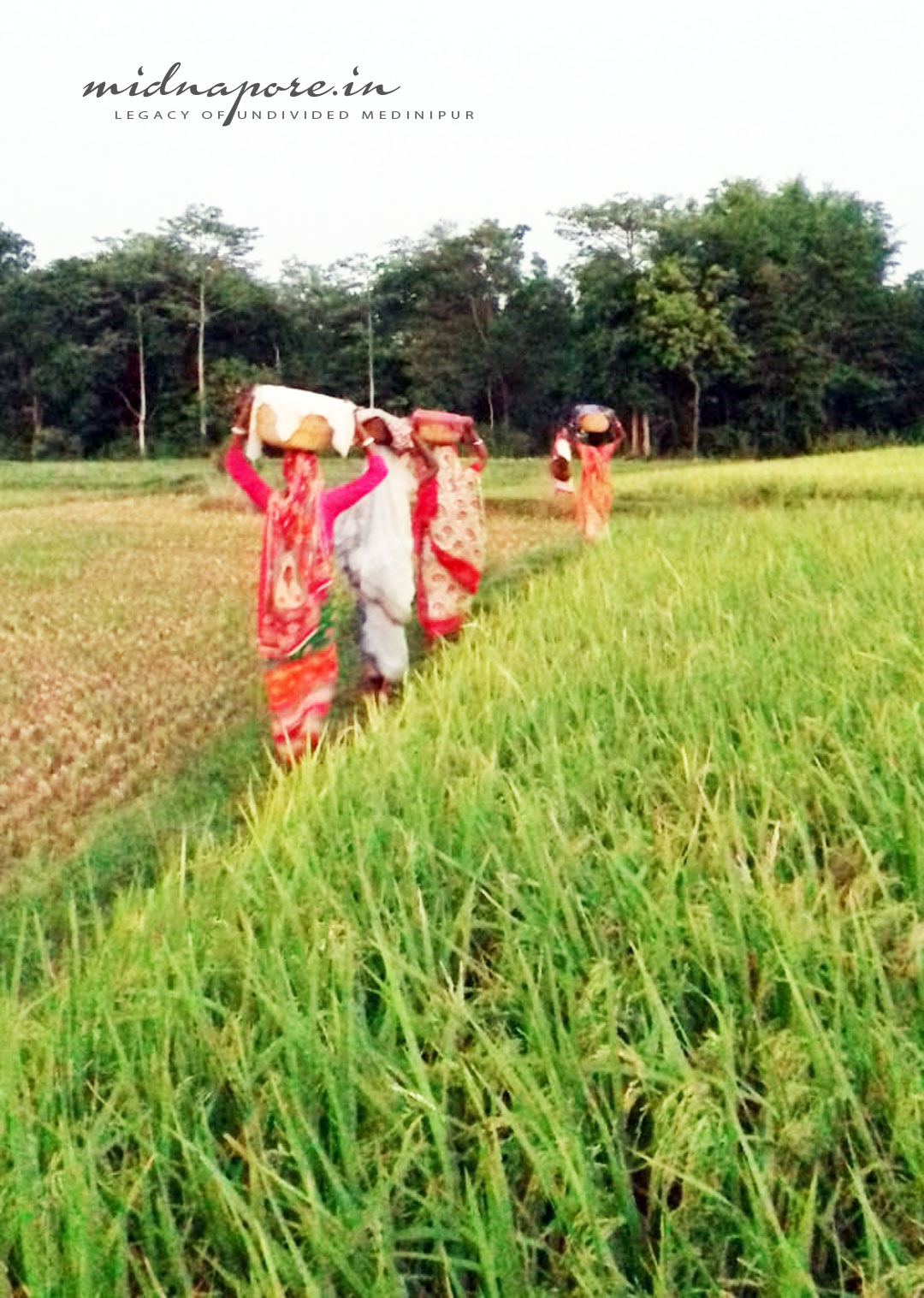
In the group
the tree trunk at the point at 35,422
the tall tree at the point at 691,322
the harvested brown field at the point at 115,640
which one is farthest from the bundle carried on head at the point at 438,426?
the tree trunk at the point at 35,422

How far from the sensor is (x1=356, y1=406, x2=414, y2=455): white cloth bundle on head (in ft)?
13.2

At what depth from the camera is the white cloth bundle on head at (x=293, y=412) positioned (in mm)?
3303

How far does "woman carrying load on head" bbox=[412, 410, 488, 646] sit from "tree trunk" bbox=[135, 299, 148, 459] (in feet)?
6.18

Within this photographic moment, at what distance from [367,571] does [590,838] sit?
251 centimetres

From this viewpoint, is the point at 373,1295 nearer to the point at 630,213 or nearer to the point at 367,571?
the point at 367,571

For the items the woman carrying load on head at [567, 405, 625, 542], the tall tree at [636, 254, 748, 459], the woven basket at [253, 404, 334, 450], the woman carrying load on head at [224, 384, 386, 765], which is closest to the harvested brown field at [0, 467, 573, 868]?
the woman carrying load on head at [224, 384, 386, 765]

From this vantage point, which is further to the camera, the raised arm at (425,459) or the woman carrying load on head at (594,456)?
the woman carrying load on head at (594,456)

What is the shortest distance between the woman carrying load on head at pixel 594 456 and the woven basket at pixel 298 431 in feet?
9.00

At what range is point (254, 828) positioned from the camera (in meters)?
2.10

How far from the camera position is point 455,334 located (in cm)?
579

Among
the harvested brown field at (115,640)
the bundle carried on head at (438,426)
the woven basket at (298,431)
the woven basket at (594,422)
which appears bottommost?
the harvested brown field at (115,640)

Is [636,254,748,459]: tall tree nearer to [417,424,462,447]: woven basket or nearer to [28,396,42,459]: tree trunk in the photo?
[417,424,462,447]: woven basket

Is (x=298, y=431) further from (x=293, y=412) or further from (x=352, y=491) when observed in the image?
(x=352, y=491)

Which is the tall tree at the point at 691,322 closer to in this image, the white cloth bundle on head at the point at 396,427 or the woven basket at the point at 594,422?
the woven basket at the point at 594,422
